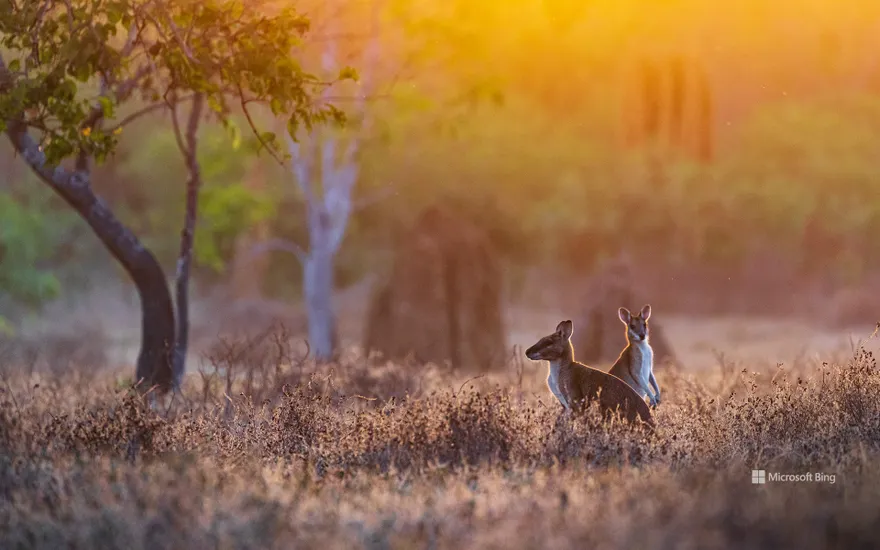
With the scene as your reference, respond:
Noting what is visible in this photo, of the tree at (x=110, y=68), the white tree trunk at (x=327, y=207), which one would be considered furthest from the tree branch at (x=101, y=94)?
the white tree trunk at (x=327, y=207)

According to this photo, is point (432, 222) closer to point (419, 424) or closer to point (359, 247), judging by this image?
point (419, 424)

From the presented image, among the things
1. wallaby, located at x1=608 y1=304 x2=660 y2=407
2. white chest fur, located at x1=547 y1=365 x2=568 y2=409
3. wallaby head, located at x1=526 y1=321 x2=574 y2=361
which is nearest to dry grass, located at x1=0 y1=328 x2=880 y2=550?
white chest fur, located at x1=547 y1=365 x2=568 y2=409

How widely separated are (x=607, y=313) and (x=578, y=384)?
10.4 metres

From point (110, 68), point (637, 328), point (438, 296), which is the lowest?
point (637, 328)

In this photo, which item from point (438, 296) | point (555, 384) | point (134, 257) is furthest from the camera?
point (438, 296)

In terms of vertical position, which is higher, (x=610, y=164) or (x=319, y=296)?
(x=610, y=164)

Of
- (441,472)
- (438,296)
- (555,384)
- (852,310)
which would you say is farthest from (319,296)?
(441,472)

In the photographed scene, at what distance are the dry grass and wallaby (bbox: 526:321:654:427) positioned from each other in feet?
0.83

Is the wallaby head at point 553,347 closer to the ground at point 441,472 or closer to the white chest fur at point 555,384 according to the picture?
the white chest fur at point 555,384

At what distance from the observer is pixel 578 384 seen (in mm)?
9492

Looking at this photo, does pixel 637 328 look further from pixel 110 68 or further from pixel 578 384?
pixel 110 68

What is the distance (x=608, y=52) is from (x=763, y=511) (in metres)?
59.6

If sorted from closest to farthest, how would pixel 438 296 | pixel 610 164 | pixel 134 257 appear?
pixel 134 257
pixel 438 296
pixel 610 164

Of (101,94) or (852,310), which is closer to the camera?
(101,94)
